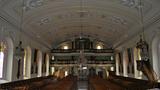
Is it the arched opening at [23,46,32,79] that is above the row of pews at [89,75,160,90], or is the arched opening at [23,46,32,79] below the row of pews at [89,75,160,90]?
above

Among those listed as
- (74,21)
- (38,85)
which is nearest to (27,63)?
(74,21)

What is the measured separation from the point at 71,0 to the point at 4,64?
18.0ft

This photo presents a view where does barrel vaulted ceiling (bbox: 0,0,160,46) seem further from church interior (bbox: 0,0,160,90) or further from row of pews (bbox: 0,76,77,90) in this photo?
row of pews (bbox: 0,76,77,90)

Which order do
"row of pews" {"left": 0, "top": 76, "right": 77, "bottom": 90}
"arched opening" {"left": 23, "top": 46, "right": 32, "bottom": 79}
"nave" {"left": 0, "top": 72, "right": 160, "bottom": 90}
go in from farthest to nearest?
"arched opening" {"left": 23, "top": 46, "right": 32, "bottom": 79} < "row of pews" {"left": 0, "top": 76, "right": 77, "bottom": 90} < "nave" {"left": 0, "top": 72, "right": 160, "bottom": 90}

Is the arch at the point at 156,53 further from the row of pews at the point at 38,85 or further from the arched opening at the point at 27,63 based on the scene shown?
the arched opening at the point at 27,63

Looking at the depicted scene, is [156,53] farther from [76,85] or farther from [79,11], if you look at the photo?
[79,11]

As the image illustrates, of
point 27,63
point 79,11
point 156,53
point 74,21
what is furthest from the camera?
point 74,21

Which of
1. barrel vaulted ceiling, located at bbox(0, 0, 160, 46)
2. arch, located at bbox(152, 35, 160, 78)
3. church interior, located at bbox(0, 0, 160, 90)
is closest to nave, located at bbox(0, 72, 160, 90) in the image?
church interior, located at bbox(0, 0, 160, 90)

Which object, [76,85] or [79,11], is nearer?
[76,85]

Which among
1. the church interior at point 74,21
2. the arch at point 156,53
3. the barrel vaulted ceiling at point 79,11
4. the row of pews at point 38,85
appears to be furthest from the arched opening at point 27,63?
the arch at point 156,53

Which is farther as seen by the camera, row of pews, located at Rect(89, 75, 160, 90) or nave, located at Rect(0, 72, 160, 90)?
nave, located at Rect(0, 72, 160, 90)

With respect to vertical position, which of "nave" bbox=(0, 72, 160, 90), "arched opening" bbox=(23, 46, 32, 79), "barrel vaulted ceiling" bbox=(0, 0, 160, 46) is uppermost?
"barrel vaulted ceiling" bbox=(0, 0, 160, 46)

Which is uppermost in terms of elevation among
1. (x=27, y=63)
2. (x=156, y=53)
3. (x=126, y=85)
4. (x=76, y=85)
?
(x=156, y=53)

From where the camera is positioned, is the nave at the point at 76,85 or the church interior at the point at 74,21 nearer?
the nave at the point at 76,85
